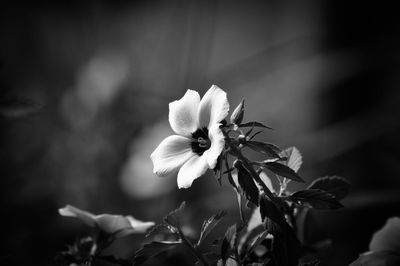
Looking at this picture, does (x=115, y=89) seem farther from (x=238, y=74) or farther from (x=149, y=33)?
(x=149, y=33)

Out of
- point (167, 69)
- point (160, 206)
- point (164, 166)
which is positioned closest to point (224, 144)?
point (164, 166)

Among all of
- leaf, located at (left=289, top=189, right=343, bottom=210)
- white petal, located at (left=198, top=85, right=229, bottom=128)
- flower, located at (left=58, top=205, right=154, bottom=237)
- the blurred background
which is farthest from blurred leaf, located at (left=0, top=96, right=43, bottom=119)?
leaf, located at (left=289, top=189, right=343, bottom=210)

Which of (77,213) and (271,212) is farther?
(77,213)

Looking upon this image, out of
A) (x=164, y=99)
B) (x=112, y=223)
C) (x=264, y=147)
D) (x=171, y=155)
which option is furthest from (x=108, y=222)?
(x=164, y=99)

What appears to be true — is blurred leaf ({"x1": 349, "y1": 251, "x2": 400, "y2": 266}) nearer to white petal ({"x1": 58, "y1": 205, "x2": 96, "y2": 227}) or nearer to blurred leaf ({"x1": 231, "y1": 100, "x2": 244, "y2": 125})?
blurred leaf ({"x1": 231, "y1": 100, "x2": 244, "y2": 125})

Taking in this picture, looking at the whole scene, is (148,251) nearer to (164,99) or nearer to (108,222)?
(108,222)

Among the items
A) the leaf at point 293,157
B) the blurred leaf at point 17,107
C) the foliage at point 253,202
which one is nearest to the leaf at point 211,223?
the foliage at point 253,202

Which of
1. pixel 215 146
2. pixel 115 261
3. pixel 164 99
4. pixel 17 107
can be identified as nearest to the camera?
pixel 215 146
